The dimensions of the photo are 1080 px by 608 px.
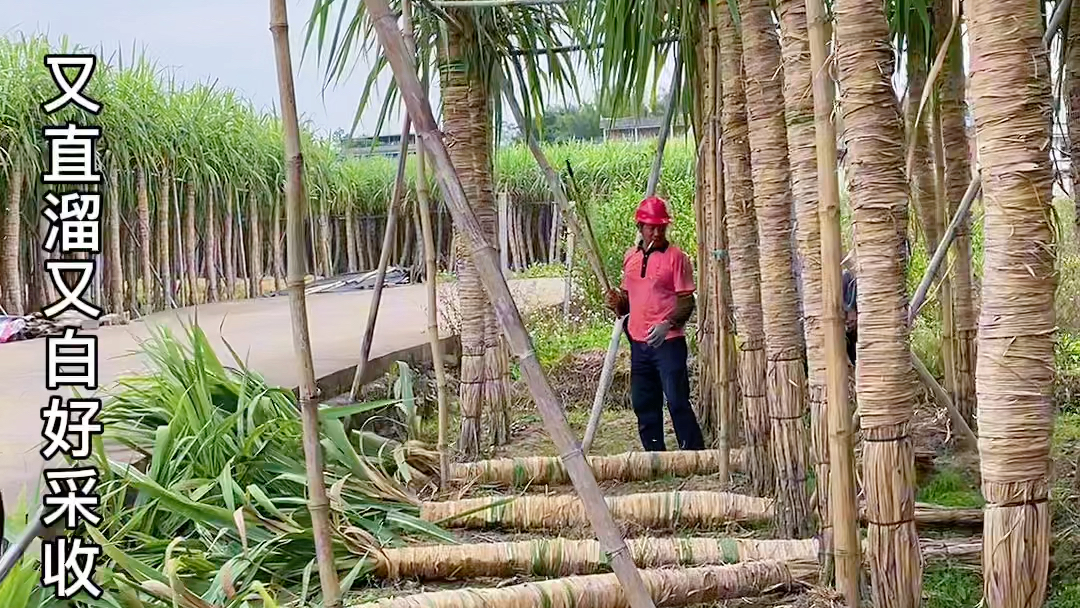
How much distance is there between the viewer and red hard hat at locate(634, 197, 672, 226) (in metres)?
3.93

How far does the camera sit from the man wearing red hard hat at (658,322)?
13.1ft

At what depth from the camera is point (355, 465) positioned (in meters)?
3.14

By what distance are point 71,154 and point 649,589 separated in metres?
1.55

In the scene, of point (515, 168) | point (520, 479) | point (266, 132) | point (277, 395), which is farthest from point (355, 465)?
point (515, 168)

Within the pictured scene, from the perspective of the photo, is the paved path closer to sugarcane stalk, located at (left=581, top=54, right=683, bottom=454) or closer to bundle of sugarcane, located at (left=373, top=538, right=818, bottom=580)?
bundle of sugarcane, located at (left=373, top=538, right=818, bottom=580)

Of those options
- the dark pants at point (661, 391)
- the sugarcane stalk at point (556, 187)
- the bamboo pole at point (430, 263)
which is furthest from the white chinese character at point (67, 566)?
the dark pants at point (661, 391)

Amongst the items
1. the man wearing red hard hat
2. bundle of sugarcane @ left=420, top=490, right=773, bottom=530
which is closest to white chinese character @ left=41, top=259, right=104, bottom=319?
bundle of sugarcane @ left=420, top=490, right=773, bottom=530

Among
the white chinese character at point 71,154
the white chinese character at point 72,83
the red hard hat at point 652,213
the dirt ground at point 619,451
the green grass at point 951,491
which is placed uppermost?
the white chinese character at point 72,83

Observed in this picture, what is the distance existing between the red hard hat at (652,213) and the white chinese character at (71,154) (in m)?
2.23

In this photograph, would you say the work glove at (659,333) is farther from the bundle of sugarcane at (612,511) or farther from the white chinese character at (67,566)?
the white chinese character at (67,566)

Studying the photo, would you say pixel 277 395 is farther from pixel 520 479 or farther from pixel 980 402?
pixel 980 402

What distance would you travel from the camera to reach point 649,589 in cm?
232

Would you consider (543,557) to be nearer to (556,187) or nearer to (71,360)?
A: (71,360)

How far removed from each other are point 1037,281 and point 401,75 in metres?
1.04
